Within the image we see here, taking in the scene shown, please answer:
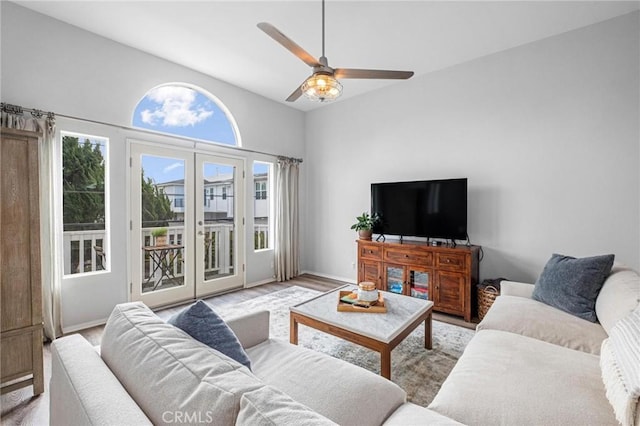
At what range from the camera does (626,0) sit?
2555mm

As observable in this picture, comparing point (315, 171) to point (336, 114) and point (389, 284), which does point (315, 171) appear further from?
point (389, 284)

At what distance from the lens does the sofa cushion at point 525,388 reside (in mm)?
1108

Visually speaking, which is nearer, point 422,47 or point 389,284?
point 422,47

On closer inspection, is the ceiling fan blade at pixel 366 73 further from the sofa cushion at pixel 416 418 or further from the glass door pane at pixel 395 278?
the glass door pane at pixel 395 278

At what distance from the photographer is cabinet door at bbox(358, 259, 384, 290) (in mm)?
3875

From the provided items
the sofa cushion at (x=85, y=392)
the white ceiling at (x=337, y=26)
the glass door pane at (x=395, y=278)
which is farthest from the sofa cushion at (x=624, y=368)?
the white ceiling at (x=337, y=26)

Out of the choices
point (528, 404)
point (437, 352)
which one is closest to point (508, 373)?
point (528, 404)

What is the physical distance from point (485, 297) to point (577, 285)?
43.6 inches

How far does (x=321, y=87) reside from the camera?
85.7 inches

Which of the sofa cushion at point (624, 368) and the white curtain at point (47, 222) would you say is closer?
the sofa cushion at point (624, 368)

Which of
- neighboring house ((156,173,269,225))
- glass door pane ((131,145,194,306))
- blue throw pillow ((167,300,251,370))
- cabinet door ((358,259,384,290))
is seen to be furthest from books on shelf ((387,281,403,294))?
blue throw pillow ((167,300,251,370))

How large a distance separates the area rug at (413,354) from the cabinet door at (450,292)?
283 mm

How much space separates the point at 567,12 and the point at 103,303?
5476 millimetres

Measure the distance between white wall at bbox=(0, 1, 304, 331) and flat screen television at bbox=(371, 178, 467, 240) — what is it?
2923 mm
